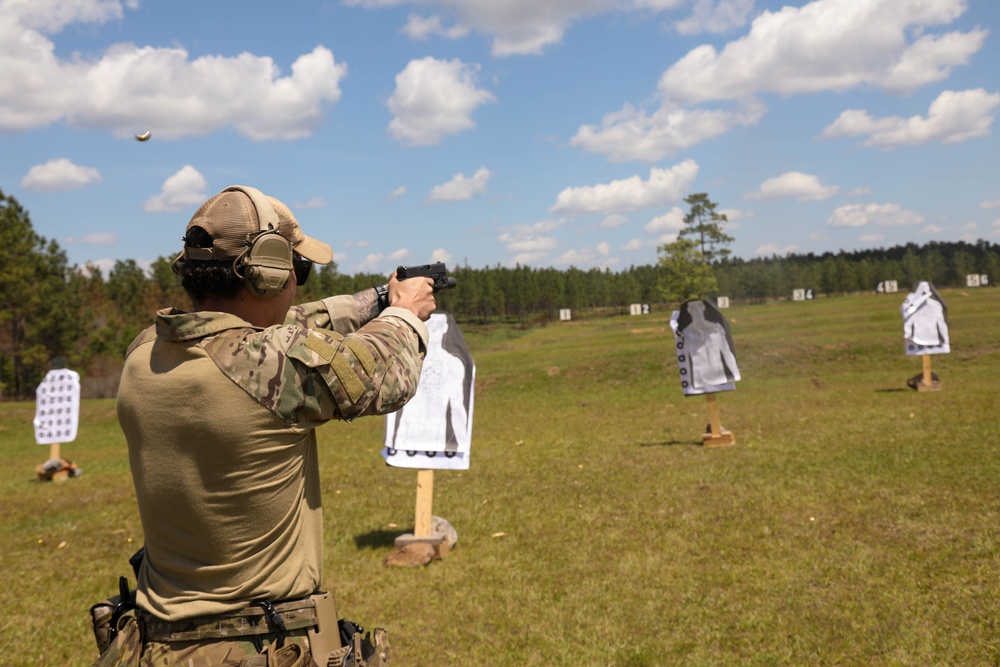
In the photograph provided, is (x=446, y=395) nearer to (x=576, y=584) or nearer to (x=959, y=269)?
(x=576, y=584)

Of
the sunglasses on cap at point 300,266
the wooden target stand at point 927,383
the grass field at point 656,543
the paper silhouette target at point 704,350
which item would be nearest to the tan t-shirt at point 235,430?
the sunglasses on cap at point 300,266

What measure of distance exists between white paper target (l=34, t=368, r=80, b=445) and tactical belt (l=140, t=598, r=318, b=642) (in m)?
14.5

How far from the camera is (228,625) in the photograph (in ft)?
8.10

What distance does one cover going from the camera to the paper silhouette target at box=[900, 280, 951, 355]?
18641 mm

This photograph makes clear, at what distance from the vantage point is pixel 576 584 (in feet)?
23.3

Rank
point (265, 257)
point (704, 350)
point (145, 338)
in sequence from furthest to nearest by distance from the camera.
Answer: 1. point (704, 350)
2. point (145, 338)
3. point (265, 257)

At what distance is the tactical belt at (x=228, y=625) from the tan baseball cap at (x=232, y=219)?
123cm

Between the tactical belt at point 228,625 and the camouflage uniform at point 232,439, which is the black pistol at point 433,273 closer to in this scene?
the camouflage uniform at point 232,439

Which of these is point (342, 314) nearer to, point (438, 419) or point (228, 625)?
point (228, 625)

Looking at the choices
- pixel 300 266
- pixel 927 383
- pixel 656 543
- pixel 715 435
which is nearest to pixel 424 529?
pixel 656 543

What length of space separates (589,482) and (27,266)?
38.6 meters

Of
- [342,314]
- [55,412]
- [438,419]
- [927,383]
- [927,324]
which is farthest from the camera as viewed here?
[927,324]

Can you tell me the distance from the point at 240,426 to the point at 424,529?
20.8 ft

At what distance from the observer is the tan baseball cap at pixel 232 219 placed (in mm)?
2389
